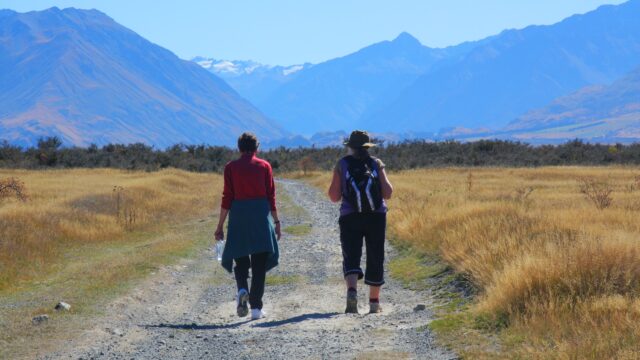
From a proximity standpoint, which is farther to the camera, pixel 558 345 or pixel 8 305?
pixel 8 305

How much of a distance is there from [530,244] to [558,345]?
4465 mm

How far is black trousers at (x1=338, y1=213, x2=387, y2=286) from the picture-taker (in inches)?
367

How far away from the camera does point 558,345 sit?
6379mm

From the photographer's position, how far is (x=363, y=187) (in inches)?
360

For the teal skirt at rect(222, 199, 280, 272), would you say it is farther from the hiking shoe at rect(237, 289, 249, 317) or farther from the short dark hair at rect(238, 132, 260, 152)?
the short dark hair at rect(238, 132, 260, 152)

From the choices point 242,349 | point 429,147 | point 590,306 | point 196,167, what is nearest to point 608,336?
point 590,306

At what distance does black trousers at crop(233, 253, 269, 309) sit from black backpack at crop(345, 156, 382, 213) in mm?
1307

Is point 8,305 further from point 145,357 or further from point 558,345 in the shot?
point 558,345

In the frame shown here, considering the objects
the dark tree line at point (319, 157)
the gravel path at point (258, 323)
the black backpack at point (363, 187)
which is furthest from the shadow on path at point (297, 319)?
the dark tree line at point (319, 157)

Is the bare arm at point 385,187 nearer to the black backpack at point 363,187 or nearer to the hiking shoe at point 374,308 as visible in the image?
the black backpack at point 363,187

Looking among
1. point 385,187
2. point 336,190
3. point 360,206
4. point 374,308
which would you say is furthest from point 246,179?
point 374,308

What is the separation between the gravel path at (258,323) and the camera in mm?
7406

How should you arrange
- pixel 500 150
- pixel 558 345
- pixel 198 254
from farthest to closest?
pixel 500 150
pixel 198 254
pixel 558 345

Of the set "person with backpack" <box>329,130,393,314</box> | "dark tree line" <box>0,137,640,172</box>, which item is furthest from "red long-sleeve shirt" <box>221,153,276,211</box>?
"dark tree line" <box>0,137,640,172</box>
